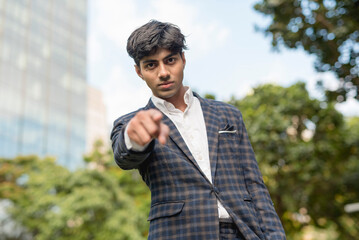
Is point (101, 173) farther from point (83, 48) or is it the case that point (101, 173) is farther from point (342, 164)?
point (83, 48)

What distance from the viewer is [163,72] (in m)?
2.22

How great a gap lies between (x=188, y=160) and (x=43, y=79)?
5236cm

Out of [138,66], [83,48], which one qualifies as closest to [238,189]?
[138,66]

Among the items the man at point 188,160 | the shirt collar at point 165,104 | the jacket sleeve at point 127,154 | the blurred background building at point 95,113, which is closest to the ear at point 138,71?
the man at point 188,160

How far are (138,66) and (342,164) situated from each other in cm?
1755

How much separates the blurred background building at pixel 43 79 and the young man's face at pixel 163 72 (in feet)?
140

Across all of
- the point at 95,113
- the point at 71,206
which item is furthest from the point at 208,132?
the point at 95,113

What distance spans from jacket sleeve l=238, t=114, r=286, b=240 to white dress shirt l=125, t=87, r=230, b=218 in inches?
9.4

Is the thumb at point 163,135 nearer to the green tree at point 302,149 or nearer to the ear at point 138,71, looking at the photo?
the ear at point 138,71

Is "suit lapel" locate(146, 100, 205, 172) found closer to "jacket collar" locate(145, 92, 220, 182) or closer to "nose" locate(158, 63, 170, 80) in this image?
"jacket collar" locate(145, 92, 220, 182)

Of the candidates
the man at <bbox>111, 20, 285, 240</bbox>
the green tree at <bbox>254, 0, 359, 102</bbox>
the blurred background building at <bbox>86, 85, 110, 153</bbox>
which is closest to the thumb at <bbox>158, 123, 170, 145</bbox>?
the man at <bbox>111, 20, 285, 240</bbox>

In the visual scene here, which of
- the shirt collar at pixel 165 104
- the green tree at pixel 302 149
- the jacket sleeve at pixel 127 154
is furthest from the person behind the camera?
the green tree at pixel 302 149

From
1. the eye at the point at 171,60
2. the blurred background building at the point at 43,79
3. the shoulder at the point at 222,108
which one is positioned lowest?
the shoulder at the point at 222,108

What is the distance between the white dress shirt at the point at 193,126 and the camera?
2.18 meters
